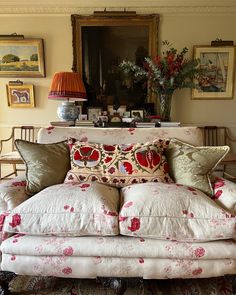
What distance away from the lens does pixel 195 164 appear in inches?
61.4

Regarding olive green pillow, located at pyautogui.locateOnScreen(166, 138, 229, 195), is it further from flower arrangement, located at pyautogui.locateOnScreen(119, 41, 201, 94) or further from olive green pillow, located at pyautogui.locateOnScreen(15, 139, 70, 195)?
flower arrangement, located at pyautogui.locateOnScreen(119, 41, 201, 94)

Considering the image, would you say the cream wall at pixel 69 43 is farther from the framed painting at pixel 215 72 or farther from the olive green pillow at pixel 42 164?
the olive green pillow at pixel 42 164

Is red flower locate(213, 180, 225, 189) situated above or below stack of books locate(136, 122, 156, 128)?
below

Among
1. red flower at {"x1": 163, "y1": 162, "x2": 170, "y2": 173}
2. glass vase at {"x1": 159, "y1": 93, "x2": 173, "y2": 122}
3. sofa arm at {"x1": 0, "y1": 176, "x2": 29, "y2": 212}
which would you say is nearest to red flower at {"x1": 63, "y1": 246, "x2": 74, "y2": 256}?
sofa arm at {"x1": 0, "y1": 176, "x2": 29, "y2": 212}

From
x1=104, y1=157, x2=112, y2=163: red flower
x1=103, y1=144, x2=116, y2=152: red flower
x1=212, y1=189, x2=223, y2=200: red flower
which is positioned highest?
x1=103, y1=144, x2=116, y2=152: red flower

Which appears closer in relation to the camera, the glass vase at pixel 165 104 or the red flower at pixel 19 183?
the red flower at pixel 19 183

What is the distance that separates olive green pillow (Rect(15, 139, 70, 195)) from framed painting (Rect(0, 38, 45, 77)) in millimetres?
1969

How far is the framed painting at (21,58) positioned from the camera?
3.24 m

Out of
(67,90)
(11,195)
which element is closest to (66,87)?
(67,90)

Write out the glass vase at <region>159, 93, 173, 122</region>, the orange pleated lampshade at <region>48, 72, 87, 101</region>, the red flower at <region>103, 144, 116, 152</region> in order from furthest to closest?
the glass vase at <region>159, 93, 173, 122</region> < the orange pleated lampshade at <region>48, 72, 87, 101</region> < the red flower at <region>103, 144, 116, 152</region>

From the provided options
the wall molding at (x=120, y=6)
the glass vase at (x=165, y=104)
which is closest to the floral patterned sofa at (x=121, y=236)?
the glass vase at (x=165, y=104)

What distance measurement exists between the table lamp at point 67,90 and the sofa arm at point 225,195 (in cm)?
164

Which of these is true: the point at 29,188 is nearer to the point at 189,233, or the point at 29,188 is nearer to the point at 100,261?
the point at 100,261

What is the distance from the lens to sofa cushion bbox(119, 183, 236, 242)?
4.01 ft
